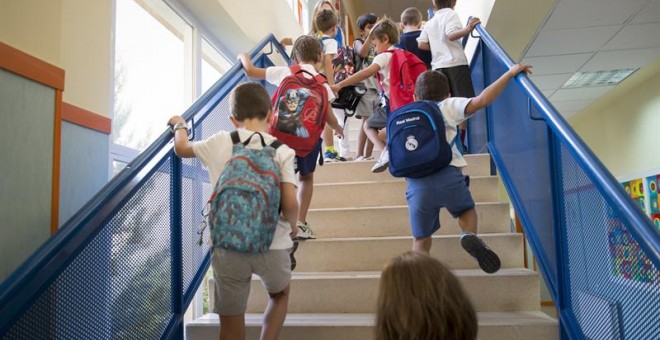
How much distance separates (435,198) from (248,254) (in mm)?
1088

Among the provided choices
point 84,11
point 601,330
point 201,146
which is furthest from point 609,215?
point 84,11

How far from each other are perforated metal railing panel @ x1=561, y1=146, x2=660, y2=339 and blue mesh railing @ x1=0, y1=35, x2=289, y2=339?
1.75m

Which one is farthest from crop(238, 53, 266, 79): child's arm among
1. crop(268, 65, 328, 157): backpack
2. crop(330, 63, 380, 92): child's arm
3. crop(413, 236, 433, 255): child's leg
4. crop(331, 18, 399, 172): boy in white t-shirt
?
crop(413, 236, 433, 255): child's leg

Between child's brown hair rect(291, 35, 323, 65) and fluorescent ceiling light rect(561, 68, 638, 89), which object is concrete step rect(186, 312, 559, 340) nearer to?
child's brown hair rect(291, 35, 323, 65)

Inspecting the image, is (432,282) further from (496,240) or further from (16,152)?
(496,240)

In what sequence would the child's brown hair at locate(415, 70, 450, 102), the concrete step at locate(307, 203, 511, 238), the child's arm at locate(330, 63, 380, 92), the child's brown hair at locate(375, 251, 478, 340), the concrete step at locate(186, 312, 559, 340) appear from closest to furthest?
the child's brown hair at locate(375, 251, 478, 340) → the concrete step at locate(186, 312, 559, 340) → the child's brown hair at locate(415, 70, 450, 102) → the concrete step at locate(307, 203, 511, 238) → the child's arm at locate(330, 63, 380, 92)

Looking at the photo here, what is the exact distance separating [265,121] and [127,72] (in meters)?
1.75

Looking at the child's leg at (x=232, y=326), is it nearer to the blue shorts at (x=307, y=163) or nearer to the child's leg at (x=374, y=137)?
the blue shorts at (x=307, y=163)

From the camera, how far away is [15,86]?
2.04 meters

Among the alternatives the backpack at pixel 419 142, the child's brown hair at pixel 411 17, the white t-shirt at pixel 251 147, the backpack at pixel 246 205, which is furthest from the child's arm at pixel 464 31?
the backpack at pixel 246 205

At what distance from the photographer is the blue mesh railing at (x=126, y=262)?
5.12ft

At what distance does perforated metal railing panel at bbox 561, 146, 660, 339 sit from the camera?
1672 millimetres

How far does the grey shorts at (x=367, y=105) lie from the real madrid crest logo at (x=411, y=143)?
7.25ft

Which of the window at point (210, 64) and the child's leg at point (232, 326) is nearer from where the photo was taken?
the child's leg at point (232, 326)
